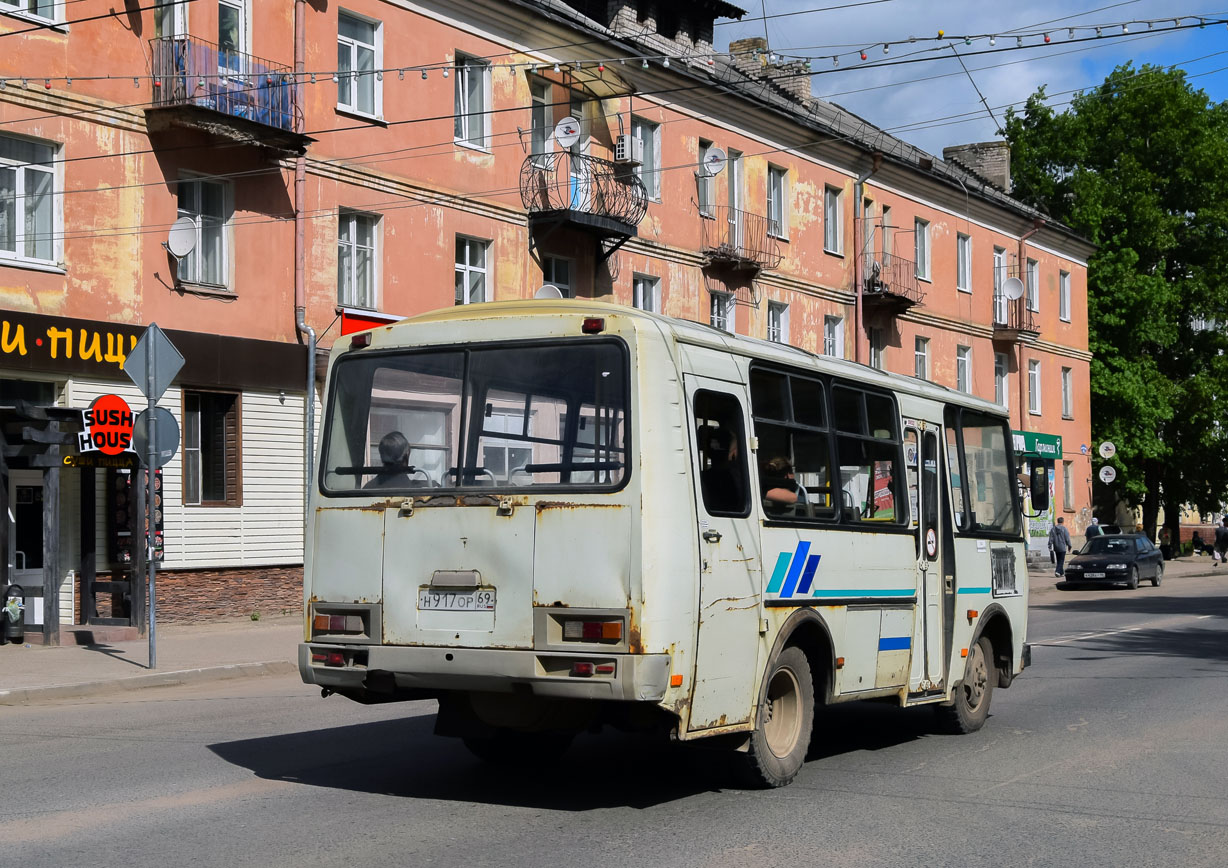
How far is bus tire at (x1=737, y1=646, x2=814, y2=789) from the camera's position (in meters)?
8.51

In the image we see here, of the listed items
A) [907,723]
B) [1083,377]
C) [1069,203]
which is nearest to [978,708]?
[907,723]

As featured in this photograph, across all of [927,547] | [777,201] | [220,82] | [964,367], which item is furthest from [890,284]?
[927,547]

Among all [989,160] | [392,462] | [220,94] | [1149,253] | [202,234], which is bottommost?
[392,462]

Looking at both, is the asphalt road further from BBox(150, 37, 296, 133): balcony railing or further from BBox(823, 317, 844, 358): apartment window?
BBox(823, 317, 844, 358): apartment window

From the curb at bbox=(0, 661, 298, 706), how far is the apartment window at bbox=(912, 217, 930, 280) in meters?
29.1

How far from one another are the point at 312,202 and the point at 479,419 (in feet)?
54.3

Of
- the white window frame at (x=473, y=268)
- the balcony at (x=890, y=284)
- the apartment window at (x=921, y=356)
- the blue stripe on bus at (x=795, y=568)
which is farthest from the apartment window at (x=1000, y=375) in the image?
the blue stripe on bus at (x=795, y=568)

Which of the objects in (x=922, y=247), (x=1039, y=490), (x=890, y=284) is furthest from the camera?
(x=922, y=247)

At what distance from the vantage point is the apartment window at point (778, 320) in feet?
117

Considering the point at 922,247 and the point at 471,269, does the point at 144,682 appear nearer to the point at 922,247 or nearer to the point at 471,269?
the point at 471,269

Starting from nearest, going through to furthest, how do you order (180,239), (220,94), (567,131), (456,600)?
(456,600)
(180,239)
(220,94)
(567,131)

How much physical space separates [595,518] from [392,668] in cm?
142

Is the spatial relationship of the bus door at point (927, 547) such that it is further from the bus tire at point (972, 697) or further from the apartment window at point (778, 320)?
the apartment window at point (778, 320)

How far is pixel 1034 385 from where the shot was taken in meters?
48.7
